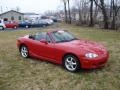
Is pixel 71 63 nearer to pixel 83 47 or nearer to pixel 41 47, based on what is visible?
→ pixel 83 47

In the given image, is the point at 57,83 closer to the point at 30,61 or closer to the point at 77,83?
the point at 77,83

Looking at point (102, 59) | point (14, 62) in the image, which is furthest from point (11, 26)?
point (102, 59)

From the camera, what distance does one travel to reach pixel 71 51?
315 inches

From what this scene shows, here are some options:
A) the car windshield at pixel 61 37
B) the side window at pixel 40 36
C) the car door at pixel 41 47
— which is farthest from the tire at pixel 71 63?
the side window at pixel 40 36

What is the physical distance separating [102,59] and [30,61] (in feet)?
10.8

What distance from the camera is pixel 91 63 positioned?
770 cm

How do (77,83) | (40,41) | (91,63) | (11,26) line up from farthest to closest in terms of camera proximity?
(11,26) → (40,41) → (91,63) → (77,83)

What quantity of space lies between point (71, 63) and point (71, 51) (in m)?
0.41

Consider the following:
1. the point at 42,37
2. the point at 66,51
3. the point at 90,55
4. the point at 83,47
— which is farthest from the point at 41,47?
the point at 90,55

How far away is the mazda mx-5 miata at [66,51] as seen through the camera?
778 cm

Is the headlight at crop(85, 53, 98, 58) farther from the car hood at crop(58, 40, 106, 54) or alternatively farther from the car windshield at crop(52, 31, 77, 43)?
the car windshield at crop(52, 31, 77, 43)

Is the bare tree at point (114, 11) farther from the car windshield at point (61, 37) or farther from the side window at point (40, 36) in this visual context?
the car windshield at point (61, 37)

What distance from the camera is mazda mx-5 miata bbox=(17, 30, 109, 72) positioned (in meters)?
7.78

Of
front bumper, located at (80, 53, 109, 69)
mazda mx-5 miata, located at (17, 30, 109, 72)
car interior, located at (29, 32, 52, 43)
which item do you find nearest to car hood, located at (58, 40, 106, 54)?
mazda mx-5 miata, located at (17, 30, 109, 72)
